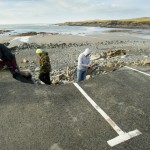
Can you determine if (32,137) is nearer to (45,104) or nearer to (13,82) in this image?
(45,104)

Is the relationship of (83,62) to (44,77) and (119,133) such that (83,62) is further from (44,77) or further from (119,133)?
(119,133)

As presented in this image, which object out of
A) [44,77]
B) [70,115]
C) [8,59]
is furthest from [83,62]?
[70,115]

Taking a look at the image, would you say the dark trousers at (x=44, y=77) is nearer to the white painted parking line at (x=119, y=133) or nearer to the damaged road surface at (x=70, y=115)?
the damaged road surface at (x=70, y=115)

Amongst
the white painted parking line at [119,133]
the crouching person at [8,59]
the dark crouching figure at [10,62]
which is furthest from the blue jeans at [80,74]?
the white painted parking line at [119,133]

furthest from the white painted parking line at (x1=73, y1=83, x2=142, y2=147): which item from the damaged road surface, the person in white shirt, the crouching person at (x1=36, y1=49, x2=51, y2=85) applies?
the person in white shirt

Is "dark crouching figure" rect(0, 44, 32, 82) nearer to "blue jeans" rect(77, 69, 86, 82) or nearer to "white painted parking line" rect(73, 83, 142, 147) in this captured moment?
"blue jeans" rect(77, 69, 86, 82)

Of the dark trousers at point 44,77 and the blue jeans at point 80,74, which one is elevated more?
the dark trousers at point 44,77

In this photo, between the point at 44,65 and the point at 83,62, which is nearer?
the point at 44,65

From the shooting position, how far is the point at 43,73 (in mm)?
13641

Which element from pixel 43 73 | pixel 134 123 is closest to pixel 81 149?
pixel 134 123

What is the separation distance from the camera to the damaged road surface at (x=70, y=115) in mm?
6789

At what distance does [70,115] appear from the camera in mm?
8312

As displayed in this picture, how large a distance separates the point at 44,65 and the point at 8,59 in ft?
5.35

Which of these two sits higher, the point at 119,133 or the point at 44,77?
the point at 119,133
